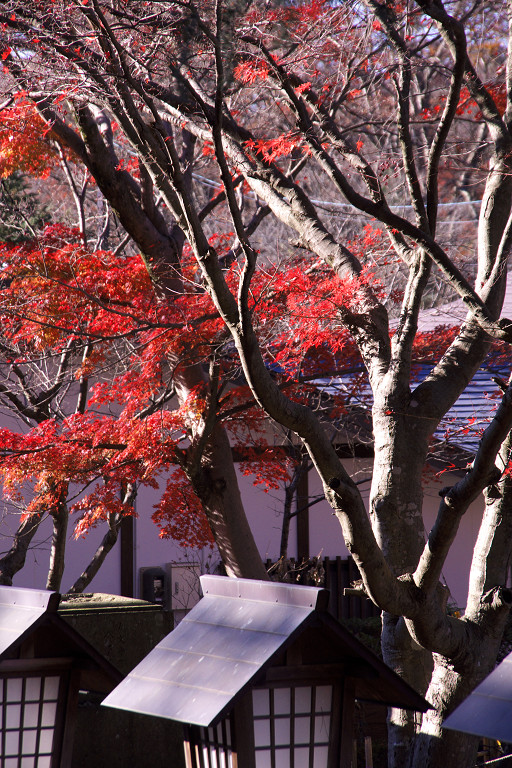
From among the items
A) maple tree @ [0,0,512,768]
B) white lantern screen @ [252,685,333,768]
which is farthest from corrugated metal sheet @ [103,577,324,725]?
maple tree @ [0,0,512,768]

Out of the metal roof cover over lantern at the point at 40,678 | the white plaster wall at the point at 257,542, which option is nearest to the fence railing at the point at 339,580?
the white plaster wall at the point at 257,542

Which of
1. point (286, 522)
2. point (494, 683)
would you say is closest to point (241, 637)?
point (494, 683)

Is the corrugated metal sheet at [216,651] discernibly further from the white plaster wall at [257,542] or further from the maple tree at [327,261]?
the white plaster wall at [257,542]

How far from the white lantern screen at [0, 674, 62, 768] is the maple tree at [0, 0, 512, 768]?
1.71 m

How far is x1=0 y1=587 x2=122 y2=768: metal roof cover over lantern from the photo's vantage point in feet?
10.1

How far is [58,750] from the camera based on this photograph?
3174 millimetres

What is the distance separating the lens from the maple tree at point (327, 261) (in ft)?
13.8

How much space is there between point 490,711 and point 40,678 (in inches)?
72.4

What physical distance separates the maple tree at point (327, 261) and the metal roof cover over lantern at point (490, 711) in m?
1.70

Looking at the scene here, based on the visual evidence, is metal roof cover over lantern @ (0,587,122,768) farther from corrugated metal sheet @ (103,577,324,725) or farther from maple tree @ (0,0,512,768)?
maple tree @ (0,0,512,768)

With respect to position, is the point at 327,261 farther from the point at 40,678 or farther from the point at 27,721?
the point at 27,721

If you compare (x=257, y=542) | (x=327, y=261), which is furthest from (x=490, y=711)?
(x=257, y=542)

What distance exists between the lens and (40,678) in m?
A: 3.17

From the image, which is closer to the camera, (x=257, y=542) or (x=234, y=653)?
(x=234, y=653)
